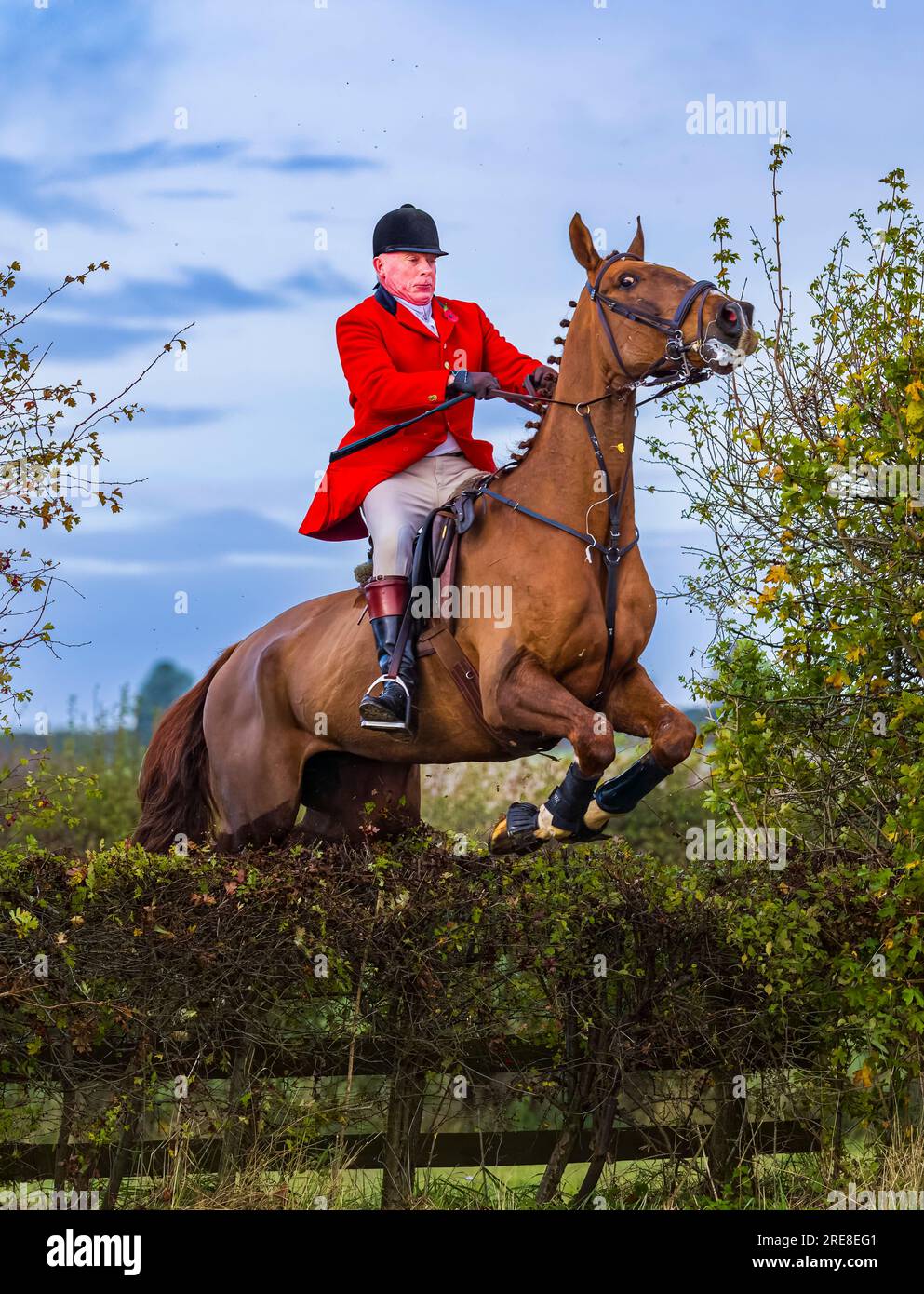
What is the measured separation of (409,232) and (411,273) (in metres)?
0.19

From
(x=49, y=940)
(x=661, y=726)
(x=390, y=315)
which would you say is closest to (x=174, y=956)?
(x=49, y=940)

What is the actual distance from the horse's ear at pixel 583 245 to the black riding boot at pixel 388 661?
1.63m

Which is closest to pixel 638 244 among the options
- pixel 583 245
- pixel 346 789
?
pixel 583 245

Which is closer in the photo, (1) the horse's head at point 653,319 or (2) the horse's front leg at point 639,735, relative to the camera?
(1) the horse's head at point 653,319

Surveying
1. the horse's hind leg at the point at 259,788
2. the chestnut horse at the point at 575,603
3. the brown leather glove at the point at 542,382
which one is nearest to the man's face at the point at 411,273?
the brown leather glove at the point at 542,382

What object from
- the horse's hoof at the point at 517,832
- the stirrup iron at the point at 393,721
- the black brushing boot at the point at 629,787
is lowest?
the horse's hoof at the point at 517,832

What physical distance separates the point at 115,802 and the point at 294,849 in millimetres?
12941

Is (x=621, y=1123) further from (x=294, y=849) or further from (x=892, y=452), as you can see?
(x=892, y=452)

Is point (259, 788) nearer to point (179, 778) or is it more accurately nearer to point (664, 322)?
point (179, 778)

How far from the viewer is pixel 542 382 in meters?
6.82

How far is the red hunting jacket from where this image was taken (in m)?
6.62

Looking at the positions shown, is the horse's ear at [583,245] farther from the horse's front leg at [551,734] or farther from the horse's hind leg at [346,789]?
the horse's hind leg at [346,789]

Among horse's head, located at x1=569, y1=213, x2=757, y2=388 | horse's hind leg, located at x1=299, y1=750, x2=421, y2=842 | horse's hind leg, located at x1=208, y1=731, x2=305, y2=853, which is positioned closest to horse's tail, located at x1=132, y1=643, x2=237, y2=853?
horse's hind leg, located at x1=208, y1=731, x2=305, y2=853

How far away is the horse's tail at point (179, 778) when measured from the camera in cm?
788
